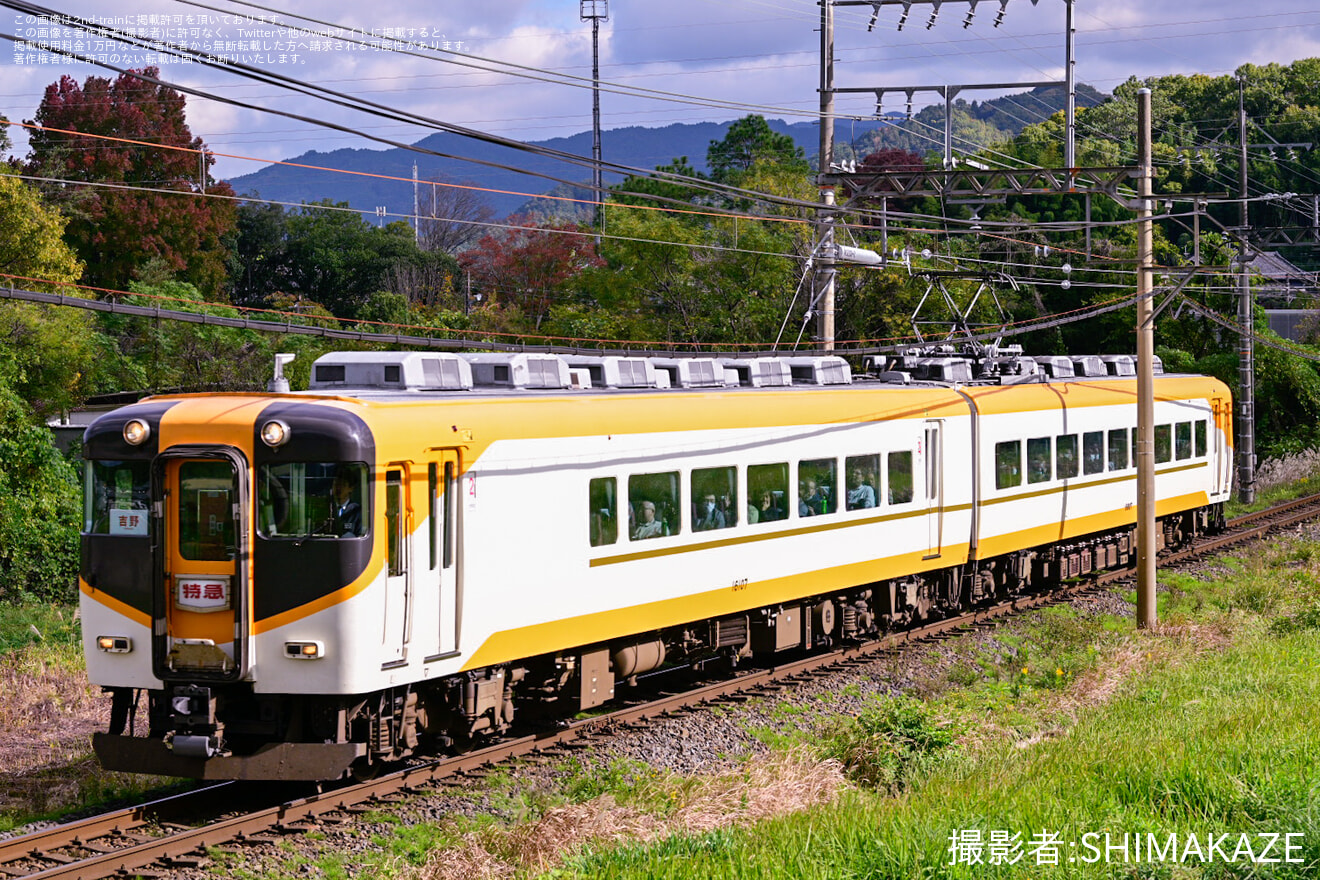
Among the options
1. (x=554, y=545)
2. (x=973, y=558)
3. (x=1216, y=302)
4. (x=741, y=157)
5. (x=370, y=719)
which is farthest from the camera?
(x=741, y=157)

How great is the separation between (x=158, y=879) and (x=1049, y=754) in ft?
21.0

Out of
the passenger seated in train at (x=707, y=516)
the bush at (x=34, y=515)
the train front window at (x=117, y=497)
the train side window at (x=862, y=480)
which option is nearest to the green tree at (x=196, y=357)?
the bush at (x=34, y=515)

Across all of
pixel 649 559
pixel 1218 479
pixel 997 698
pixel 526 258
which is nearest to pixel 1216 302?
pixel 1218 479

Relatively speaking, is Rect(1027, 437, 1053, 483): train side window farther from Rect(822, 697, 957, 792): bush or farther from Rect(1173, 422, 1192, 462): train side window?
Rect(822, 697, 957, 792): bush

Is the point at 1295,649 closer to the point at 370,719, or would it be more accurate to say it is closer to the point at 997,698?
the point at 997,698

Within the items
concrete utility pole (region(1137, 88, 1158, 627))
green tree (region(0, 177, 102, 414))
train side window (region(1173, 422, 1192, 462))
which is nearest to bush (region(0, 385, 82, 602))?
green tree (region(0, 177, 102, 414))

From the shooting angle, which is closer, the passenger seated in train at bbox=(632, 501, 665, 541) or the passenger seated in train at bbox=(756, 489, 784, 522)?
the passenger seated in train at bbox=(632, 501, 665, 541)

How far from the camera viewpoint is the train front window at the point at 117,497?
10156mm

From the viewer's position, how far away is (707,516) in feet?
44.8

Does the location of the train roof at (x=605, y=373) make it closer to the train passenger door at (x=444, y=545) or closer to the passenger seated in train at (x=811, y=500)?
the train passenger door at (x=444, y=545)

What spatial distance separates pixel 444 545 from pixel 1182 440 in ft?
58.3

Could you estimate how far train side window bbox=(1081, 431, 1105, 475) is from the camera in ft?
69.9

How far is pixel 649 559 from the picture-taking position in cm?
1285

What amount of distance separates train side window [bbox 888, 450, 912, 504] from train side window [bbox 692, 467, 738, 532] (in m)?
3.38
